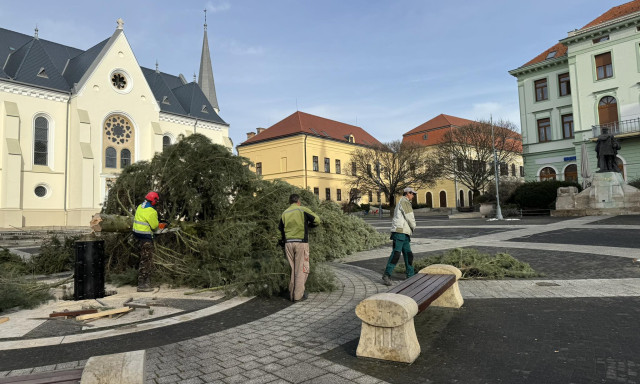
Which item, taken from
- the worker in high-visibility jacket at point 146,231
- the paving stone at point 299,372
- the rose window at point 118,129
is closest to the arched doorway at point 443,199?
the rose window at point 118,129

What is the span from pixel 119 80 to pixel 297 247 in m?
39.4

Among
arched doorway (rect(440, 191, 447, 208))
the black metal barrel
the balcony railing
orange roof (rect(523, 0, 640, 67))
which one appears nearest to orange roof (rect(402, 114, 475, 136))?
arched doorway (rect(440, 191, 447, 208))

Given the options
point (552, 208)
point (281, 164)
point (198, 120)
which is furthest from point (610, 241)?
point (281, 164)

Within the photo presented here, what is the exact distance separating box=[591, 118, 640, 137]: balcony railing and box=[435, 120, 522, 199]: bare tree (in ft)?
29.0

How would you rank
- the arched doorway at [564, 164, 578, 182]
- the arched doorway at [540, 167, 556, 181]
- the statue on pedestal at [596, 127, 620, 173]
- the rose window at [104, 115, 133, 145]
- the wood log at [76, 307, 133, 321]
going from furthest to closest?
the arched doorway at [540, 167, 556, 181]
the arched doorway at [564, 164, 578, 182]
the rose window at [104, 115, 133, 145]
the statue on pedestal at [596, 127, 620, 173]
the wood log at [76, 307, 133, 321]

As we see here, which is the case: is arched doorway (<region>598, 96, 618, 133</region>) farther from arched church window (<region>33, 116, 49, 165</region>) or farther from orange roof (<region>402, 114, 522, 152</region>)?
arched church window (<region>33, 116, 49, 165</region>)

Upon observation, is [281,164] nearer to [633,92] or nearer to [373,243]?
[633,92]

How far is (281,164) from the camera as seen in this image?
56.2 meters

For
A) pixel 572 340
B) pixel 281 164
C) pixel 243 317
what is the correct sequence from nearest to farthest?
pixel 572 340, pixel 243 317, pixel 281 164

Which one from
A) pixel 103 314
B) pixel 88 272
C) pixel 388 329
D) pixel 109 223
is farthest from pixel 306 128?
pixel 388 329

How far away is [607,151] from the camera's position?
2477cm

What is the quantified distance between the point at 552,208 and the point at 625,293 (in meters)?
24.8

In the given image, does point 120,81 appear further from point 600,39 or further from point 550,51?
point 600,39

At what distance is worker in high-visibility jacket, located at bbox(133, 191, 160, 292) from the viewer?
6520 millimetres
